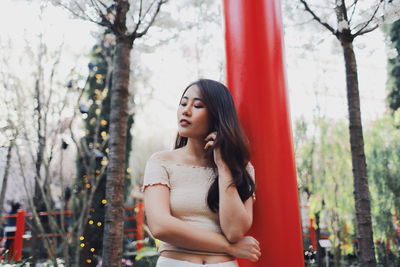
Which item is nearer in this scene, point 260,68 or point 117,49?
point 260,68

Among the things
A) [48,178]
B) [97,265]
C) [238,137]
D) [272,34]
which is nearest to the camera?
[238,137]

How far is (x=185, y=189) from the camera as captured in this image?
137cm

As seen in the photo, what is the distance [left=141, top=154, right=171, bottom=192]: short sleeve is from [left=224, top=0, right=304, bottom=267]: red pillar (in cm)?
43

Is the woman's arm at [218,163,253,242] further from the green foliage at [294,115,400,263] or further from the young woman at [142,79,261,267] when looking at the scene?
the green foliage at [294,115,400,263]

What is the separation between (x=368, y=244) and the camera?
11.1 feet

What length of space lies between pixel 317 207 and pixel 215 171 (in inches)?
274

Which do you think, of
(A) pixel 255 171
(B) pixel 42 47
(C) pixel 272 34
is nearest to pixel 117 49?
(C) pixel 272 34

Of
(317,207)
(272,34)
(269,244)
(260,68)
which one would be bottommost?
(317,207)

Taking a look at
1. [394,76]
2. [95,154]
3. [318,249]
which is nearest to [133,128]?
[95,154]

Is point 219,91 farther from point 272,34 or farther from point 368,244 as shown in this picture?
point 368,244

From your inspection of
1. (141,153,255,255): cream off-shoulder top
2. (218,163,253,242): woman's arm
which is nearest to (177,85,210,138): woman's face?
(141,153,255,255): cream off-shoulder top

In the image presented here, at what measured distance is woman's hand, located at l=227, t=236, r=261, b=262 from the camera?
1.31 m

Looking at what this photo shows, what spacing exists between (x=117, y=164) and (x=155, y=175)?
1.84m

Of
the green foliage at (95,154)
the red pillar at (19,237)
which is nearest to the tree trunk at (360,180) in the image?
the green foliage at (95,154)
